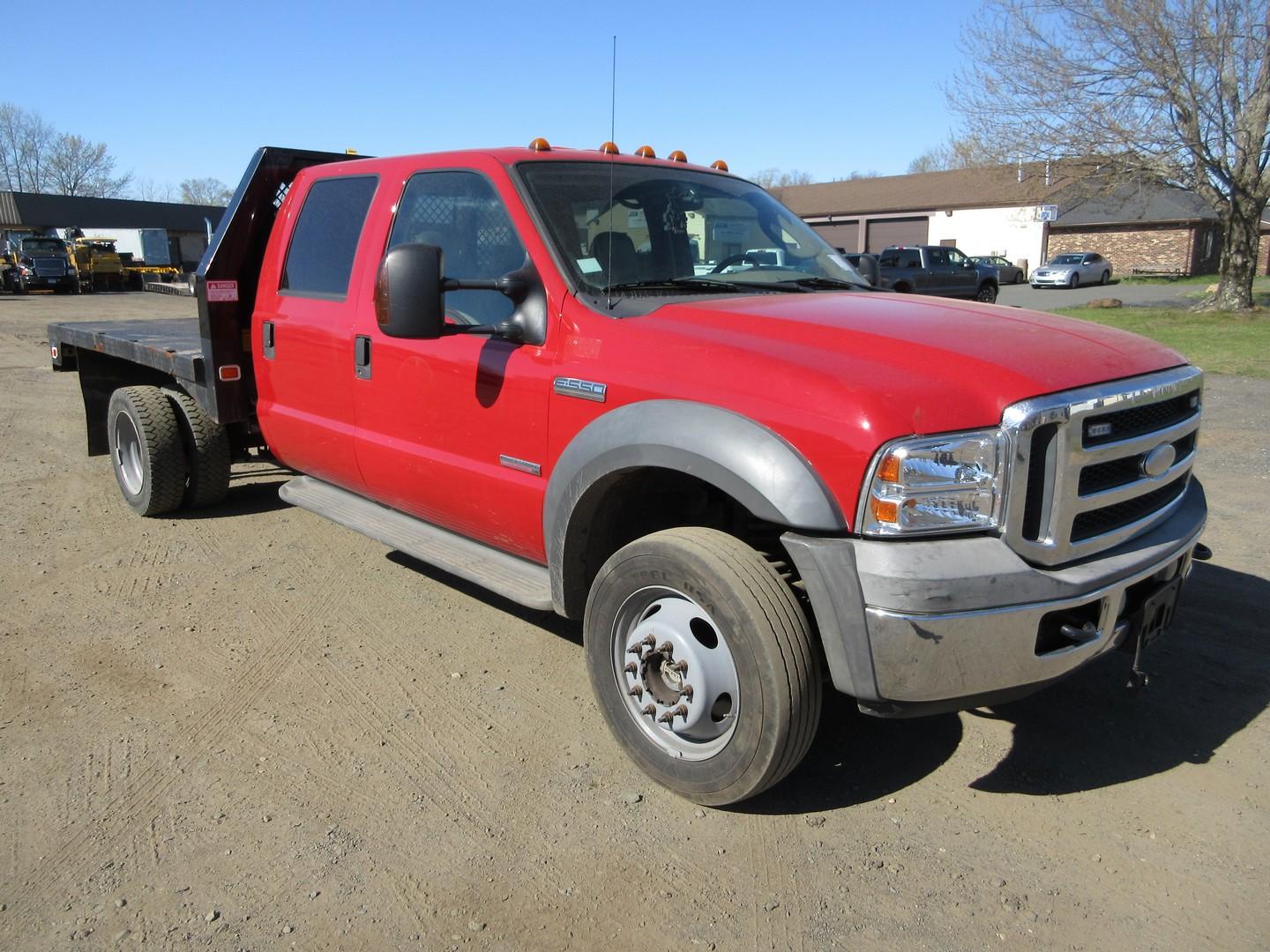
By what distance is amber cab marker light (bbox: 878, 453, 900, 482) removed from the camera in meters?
2.51

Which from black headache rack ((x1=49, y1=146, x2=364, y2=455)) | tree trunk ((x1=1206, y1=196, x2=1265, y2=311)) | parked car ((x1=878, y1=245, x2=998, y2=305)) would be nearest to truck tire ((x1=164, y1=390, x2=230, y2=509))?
black headache rack ((x1=49, y1=146, x2=364, y2=455))

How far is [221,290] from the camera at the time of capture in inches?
203

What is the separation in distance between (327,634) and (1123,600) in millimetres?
3233

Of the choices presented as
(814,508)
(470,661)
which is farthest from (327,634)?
(814,508)

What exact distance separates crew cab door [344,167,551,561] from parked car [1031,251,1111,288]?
121 feet

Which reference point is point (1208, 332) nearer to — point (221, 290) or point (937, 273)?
point (937, 273)

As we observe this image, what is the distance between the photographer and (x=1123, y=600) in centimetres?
281

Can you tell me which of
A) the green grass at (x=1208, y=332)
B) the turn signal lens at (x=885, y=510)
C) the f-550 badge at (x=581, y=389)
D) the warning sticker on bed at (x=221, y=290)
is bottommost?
the green grass at (x=1208, y=332)

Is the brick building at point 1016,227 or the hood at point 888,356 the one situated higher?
the brick building at point 1016,227

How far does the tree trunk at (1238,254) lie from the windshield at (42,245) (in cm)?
3700

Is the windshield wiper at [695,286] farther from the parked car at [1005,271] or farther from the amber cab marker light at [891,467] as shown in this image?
the parked car at [1005,271]

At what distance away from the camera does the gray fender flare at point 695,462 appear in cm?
262

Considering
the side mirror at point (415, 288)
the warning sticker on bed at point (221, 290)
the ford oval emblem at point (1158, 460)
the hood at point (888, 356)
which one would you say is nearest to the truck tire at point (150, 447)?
the warning sticker on bed at point (221, 290)

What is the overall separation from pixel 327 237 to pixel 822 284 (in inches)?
93.0
